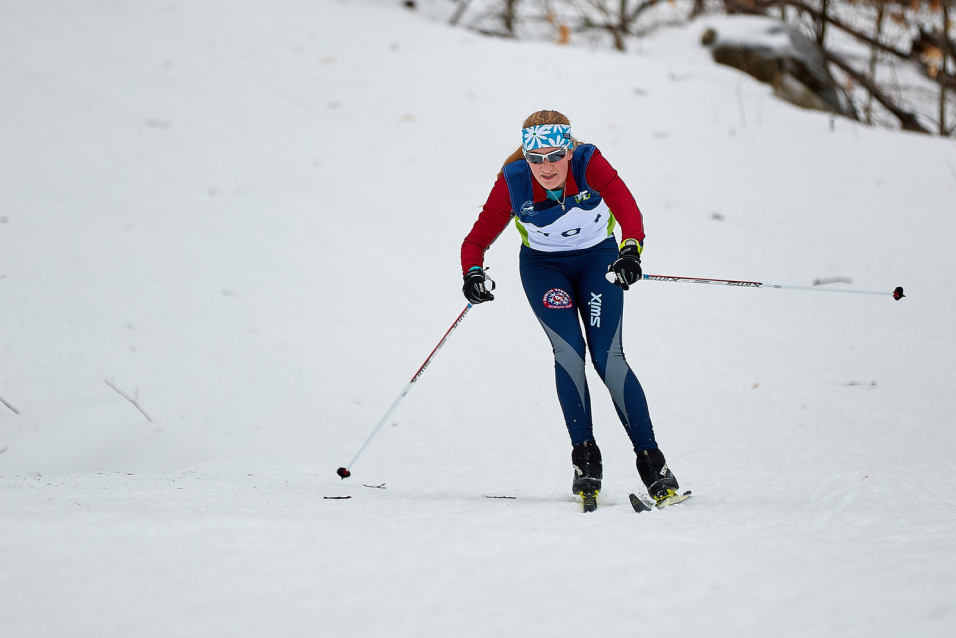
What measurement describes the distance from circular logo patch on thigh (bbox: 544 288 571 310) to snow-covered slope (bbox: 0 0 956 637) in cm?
85

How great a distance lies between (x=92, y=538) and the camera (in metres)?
2.08

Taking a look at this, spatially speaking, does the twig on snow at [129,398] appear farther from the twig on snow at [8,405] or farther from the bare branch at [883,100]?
the bare branch at [883,100]

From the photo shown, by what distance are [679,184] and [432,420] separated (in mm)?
4632

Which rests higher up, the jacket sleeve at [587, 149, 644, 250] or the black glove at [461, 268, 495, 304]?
the jacket sleeve at [587, 149, 644, 250]

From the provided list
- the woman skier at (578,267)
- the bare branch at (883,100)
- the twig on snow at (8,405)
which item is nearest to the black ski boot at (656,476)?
the woman skier at (578,267)

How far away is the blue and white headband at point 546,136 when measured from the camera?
2.80 meters

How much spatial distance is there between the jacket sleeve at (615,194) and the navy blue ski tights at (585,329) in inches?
7.7

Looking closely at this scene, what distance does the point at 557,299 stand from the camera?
3.01 meters

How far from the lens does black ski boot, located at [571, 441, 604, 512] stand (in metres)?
2.85

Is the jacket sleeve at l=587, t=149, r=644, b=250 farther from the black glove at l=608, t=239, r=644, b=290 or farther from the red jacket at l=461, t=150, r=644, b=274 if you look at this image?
the black glove at l=608, t=239, r=644, b=290

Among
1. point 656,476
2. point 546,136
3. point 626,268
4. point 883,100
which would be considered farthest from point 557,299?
point 883,100

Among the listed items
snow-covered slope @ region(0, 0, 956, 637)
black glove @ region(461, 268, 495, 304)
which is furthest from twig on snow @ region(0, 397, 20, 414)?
black glove @ region(461, 268, 495, 304)

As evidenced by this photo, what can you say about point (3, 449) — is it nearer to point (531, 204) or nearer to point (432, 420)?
point (432, 420)

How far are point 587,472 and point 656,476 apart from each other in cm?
29
